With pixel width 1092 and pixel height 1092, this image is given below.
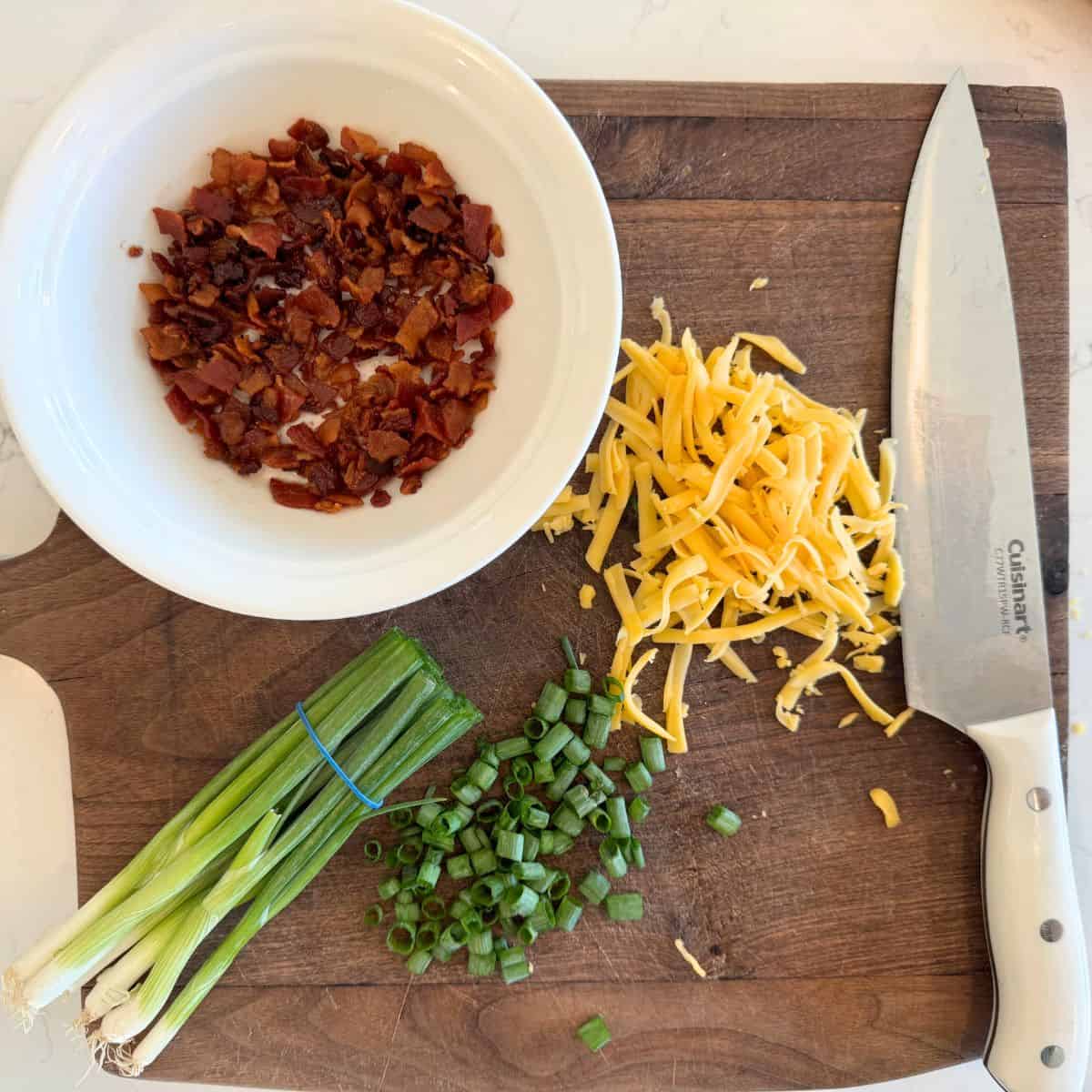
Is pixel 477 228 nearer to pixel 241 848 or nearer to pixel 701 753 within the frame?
pixel 701 753

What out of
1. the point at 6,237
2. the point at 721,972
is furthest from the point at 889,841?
the point at 6,237

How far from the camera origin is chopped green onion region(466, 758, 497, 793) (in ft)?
5.21

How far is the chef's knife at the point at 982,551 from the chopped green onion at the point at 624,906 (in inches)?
23.0

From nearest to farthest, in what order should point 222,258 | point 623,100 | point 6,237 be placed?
point 6,237, point 222,258, point 623,100

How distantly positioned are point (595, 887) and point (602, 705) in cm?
31

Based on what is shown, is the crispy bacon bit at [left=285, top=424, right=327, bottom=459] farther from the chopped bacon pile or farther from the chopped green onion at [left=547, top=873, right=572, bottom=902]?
the chopped green onion at [left=547, top=873, right=572, bottom=902]

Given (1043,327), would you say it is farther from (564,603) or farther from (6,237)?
(6,237)

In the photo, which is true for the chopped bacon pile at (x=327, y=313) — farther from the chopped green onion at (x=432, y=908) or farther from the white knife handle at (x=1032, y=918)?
the white knife handle at (x=1032, y=918)

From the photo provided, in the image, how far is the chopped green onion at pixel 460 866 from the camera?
1.61 metres

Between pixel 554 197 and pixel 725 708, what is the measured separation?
89cm

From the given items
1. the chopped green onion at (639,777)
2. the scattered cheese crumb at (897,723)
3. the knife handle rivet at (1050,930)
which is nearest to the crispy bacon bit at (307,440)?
the chopped green onion at (639,777)

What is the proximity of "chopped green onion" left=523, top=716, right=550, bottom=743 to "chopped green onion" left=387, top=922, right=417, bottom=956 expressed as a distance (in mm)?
378

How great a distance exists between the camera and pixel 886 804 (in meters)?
1.64

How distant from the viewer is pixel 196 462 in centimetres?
150
